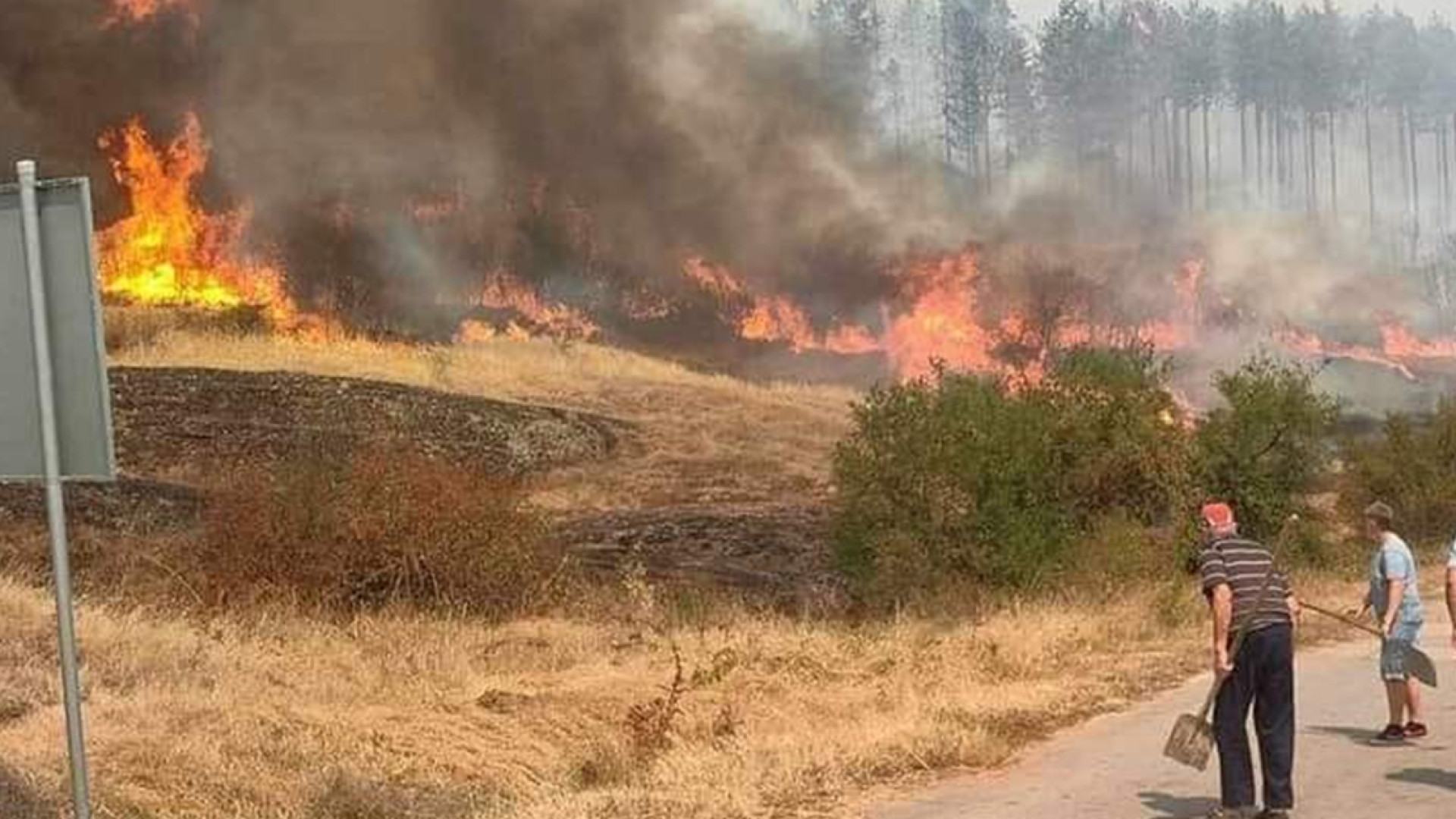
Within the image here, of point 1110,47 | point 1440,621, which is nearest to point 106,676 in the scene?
point 1440,621

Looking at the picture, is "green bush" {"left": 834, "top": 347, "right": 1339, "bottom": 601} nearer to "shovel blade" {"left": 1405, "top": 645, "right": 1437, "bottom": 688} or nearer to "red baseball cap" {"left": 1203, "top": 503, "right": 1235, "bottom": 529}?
"shovel blade" {"left": 1405, "top": 645, "right": 1437, "bottom": 688}

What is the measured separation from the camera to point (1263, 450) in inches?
1132

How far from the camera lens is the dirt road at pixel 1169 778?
915 centimetres

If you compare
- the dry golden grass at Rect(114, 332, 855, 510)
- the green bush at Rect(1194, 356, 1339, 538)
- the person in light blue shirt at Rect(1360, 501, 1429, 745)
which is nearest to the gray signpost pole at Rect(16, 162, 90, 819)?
the person in light blue shirt at Rect(1360, 501, 1429, 745)

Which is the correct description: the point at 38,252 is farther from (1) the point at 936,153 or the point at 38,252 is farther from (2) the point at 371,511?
(1) the point at 936,153

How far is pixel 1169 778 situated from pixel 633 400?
137ft

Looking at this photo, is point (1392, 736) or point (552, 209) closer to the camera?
point (1392, 736)

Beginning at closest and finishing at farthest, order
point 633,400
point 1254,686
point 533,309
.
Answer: point 1254,686 < point 633,400 < point 533,309

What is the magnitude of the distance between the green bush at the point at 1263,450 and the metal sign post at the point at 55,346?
977 inches

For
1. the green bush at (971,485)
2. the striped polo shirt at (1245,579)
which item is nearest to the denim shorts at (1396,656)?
the striped polo shirt at (1245,579)

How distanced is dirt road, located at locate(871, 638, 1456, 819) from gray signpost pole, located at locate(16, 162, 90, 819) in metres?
4.75

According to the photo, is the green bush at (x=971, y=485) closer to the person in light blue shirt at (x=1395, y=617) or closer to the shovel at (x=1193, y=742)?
the person in light blue shirt at (x=1395, y=617)

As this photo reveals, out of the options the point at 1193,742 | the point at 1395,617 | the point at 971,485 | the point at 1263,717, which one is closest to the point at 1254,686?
the point at 1263,717

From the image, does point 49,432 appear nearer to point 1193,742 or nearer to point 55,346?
point 55,346
